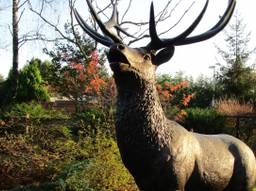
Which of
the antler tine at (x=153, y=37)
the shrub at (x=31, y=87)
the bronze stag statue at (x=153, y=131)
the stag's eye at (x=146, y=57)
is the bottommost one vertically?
the bronze stag statue at (x=153, y=131)

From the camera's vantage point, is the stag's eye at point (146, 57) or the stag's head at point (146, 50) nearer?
the stag's head at point (146, 50)

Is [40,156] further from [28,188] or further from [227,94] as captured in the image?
[227,94]

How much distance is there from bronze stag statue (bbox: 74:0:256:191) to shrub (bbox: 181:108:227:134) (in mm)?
9184

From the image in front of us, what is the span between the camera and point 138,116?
2.68m

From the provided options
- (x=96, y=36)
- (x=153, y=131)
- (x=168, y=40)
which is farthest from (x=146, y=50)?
(x=153, y=131)

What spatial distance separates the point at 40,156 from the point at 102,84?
2.71 meters

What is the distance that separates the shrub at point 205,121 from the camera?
12.0 metres

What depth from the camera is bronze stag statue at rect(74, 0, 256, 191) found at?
2.66m

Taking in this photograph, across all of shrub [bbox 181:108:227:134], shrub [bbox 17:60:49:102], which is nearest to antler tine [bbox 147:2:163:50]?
shrub [bbox 181:108:227:134]

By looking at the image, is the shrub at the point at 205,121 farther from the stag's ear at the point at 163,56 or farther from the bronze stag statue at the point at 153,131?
the stag's ear at the point at 163,56

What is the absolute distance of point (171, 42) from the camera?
2.83m

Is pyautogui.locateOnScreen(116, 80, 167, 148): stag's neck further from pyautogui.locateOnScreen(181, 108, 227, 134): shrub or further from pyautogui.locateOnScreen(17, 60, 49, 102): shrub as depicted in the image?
pyautogui.locateOnScreen(17, 60, 49, 102): shrub

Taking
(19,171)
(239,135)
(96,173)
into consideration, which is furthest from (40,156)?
(239,135)

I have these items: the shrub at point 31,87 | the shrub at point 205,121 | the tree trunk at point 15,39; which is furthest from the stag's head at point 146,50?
the shrub at point 31,87
